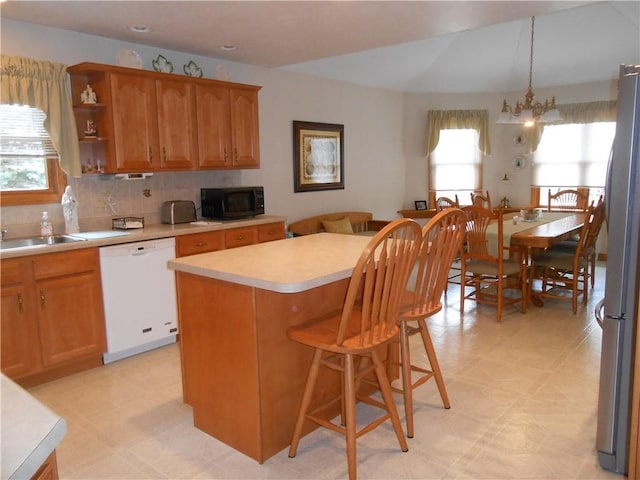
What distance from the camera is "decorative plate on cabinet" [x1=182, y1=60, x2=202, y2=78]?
435 centimetres

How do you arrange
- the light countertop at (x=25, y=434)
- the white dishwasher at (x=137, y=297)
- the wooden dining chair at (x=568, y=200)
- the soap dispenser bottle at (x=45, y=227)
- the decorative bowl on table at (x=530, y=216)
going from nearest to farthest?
the light countertop at (x=25, y=434) < the white dishwasher at (x=137, y=297) < the soap dispenser bottle at (x=45, y=227) < the decorative bowl on table at (x=530, y=216) < the wooden dining chair at (x=568, y=200)

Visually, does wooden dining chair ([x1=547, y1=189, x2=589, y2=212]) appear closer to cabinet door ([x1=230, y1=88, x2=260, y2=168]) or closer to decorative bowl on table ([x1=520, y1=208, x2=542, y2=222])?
decorative bowl on table ([x1=520, y1=208, x2=542, y2=222])

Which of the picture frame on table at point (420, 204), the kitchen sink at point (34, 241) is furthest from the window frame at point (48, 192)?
the picture frame on table at point (420, 204)

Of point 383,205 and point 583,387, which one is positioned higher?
point 383,205

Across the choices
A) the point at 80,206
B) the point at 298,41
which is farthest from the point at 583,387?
the point at 80,206

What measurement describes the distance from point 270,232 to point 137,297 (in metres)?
1.40

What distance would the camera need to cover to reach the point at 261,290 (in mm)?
2207

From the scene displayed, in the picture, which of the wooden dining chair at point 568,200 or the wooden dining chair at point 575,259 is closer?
the wooden dining chair at point 575,259

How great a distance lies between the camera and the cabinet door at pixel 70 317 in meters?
3.15

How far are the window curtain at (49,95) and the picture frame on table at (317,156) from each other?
2517mm

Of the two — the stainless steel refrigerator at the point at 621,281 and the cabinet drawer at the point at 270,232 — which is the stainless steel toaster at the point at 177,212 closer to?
the cabinet drawer at the point at 270,232

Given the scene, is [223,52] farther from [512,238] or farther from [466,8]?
[512,238]

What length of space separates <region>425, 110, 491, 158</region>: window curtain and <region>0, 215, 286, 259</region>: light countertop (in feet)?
11.6

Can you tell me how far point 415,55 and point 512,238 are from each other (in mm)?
3090
